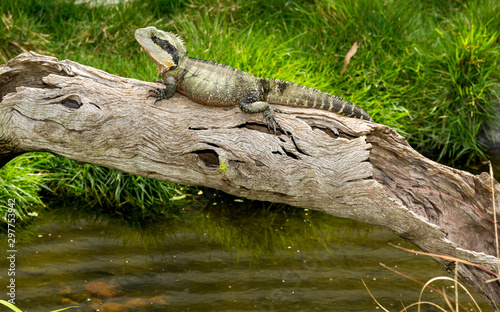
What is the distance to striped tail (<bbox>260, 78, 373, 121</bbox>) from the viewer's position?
4.32 meters

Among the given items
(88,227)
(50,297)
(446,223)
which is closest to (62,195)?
(88,227)

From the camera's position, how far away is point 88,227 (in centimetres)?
591

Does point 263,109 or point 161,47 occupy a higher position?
point 161,47

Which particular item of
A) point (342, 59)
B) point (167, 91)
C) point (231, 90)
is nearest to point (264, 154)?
point (231, 90)

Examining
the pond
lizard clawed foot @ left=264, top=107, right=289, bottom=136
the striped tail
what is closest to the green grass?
the pond

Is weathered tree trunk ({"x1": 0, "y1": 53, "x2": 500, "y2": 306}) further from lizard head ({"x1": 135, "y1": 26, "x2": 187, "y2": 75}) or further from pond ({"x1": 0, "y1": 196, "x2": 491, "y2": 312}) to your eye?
pond ({"x1": 0, "y1": 196, "x2": 491, "y2": 312})

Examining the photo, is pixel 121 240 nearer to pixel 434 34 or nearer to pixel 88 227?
pixel 88 227

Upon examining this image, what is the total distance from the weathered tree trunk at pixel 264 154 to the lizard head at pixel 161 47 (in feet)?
1.24

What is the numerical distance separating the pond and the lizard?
167cm

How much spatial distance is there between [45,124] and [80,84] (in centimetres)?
43

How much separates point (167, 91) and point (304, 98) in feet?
3.73

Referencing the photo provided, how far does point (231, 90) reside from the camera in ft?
14.0

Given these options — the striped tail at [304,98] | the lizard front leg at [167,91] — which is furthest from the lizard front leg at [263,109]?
the lizard front leg at [167,91]

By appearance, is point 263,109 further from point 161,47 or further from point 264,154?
point 161,47
